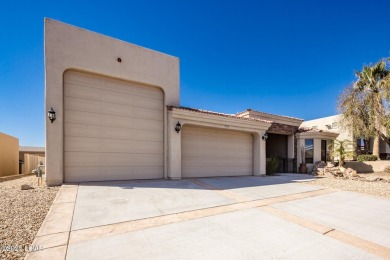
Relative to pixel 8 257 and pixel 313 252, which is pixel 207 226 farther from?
pixel 8 257

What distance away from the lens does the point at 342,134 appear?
25.4 metres

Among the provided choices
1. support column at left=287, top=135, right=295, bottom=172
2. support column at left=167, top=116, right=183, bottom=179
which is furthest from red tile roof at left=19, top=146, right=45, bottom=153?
support column at left=287, top=135, right=295, bottom=172

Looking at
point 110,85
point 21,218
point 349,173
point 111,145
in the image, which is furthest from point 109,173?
point 349,173

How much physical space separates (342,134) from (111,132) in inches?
1121

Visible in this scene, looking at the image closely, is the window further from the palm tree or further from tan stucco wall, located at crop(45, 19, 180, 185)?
tan stucco wall, located at crop(45, 19, 180, 185)

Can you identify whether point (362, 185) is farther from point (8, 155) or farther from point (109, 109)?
point (8, 155)

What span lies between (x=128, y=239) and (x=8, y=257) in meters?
1.60

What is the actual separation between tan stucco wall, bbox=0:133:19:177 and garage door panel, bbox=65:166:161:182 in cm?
1266

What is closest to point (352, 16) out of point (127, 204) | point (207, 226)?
point (207, 226)

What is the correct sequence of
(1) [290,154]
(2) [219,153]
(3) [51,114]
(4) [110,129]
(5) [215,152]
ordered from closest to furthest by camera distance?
(3) [51,114], (4) [110,129], (5) [215,152], (2) [219,153], (1) [290,154]

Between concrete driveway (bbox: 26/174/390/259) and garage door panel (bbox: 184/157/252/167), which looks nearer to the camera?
concrete driveway (bbox: 26/174/390/259)

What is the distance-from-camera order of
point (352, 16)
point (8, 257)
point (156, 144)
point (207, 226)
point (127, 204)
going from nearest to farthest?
point (8, 257), point (207, 226), point (127, 204), point (156, 144), point (352, 16)

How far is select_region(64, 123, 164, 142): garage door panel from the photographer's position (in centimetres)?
793

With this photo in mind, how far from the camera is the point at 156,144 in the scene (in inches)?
379
